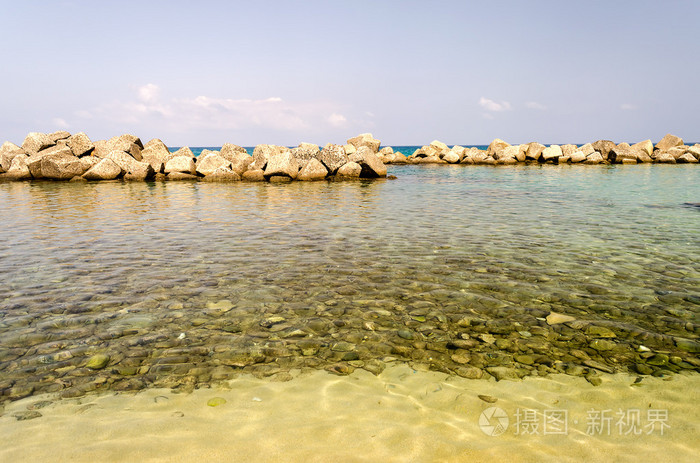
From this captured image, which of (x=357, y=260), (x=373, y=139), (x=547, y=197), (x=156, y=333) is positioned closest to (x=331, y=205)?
(x=357, y=260)

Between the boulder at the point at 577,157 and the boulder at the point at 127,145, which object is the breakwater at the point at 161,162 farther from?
the boulder at the point at 577,157

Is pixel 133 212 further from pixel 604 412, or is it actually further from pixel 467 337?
pixel 604 412

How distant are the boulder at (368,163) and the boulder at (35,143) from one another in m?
21.1

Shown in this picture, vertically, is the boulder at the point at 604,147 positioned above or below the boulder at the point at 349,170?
above

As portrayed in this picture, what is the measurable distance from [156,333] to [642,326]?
5143mm

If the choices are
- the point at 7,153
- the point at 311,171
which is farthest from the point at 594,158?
the point at 7,153

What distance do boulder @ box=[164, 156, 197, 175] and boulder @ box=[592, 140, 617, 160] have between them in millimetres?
41972

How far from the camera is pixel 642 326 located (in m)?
4.41

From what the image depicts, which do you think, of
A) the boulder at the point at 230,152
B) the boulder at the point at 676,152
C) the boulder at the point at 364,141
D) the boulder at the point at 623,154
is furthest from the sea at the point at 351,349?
the boulder at the point at 676,152

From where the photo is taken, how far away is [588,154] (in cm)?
4356

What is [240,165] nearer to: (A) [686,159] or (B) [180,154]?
(B) [180,154]

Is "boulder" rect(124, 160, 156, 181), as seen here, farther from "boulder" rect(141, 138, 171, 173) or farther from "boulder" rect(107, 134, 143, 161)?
"boulder" rect(107, 134, 143, 161)

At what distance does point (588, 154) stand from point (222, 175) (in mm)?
38022

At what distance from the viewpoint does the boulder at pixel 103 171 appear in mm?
24750
